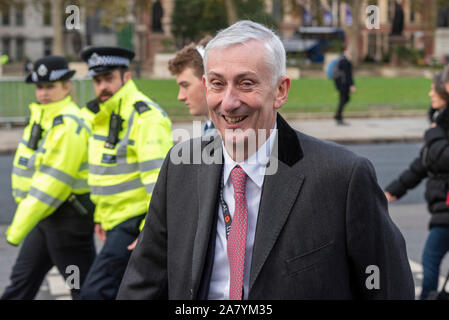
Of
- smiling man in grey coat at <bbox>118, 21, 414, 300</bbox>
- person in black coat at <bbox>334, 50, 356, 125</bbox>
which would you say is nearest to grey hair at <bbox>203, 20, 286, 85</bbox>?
smiling man in grey coat at <bbox>118, 21, 414, 300</bbox>

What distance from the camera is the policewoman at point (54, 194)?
200 inches

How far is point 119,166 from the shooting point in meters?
4.75

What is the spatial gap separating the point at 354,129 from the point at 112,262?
49.9 ft

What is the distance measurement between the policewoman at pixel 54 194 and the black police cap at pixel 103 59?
45 centimetres

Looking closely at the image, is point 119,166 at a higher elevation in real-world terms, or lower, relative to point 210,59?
lower

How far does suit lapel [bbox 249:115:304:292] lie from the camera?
2.35 meters

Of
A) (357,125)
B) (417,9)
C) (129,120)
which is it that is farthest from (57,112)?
(417,9)

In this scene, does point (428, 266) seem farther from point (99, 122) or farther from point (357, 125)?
point (357, 125)

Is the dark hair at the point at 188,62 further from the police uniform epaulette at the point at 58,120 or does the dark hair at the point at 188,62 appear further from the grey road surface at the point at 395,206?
the grey road surface at the point at 395,206

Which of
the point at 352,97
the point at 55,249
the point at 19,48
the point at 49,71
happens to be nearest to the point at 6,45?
the point at 19,48

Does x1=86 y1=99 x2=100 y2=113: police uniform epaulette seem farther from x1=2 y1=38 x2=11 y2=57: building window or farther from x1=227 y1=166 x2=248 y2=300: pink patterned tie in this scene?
x1=2 y1=38 x2=11 y2=57: building window

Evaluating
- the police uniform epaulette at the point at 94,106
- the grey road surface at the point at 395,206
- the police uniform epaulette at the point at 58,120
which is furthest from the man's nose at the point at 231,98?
the grey road surface at the point at 395,206

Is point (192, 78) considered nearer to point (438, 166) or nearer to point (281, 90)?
point (438, 166)
